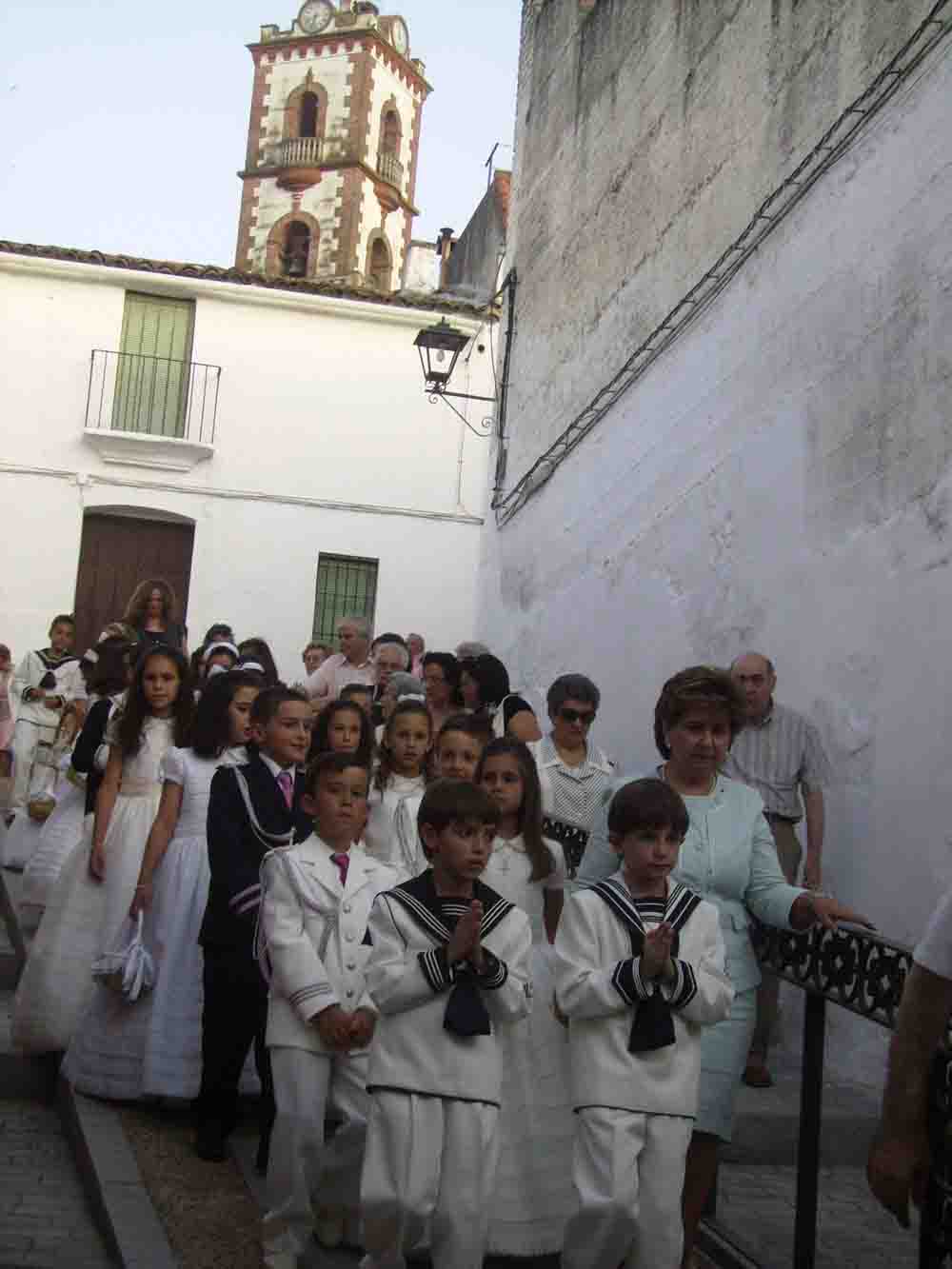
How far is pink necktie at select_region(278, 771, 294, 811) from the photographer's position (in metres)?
5.36

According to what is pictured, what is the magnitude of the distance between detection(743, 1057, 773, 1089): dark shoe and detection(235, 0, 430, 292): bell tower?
40218mm

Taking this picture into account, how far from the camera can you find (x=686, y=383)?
9875 mm

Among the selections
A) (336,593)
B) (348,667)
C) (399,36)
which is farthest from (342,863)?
(399,36)

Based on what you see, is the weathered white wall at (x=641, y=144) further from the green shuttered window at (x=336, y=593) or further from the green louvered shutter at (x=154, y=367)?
the green louvered shutter at (x=154, y=367)

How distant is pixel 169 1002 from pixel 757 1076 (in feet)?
7.28

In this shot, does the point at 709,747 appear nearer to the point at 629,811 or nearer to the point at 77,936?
the point at 629,811

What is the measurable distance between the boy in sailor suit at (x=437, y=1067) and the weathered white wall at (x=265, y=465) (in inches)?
676

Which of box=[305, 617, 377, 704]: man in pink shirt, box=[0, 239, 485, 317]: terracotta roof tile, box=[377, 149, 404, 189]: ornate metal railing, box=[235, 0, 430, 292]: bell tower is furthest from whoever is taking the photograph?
box=[377, 149, 404, 189]: ornate metal railing

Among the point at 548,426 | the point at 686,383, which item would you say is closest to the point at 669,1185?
the point at 686,383

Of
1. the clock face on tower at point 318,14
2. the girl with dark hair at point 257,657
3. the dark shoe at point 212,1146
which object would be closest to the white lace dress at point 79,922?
the dark shoe at point 212,1146

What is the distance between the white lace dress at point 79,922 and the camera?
20.3 feet

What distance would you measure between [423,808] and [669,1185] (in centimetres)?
104

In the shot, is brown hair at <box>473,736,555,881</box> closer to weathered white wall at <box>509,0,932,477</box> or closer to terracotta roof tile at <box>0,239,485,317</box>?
weathered white wall at <box>509,0,932,477</box>

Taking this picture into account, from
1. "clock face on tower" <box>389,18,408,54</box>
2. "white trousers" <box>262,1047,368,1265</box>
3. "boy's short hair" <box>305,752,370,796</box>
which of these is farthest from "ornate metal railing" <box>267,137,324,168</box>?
"white trousers" <box>262,1047,368,1265</box>
